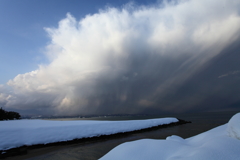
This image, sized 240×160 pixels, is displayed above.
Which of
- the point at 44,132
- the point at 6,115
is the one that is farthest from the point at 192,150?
the point at 6,115

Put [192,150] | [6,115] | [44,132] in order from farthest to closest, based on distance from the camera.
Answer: [6,115], [44,132], [192,150]

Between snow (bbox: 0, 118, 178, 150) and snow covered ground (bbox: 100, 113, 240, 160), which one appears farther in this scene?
snow (bbox: 0, 118, 178, 150)

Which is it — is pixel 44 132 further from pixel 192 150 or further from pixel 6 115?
pixel 6 115

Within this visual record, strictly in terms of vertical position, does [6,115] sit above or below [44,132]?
below

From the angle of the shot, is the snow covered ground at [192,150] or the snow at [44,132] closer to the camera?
the snow covered ground at [192,150]

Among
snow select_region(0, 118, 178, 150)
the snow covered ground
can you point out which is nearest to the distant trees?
snow select_region(0, 118, 178, 150)

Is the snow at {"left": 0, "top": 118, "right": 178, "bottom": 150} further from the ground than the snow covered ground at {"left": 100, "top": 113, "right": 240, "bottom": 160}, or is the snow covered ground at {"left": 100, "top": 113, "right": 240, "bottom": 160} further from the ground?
the snow covered ground at {"left": 100, "top": 113, "right": 240, "bottom": 160}

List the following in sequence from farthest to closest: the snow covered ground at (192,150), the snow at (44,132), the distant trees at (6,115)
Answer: the distant trees at (6,115) < the snow at (44,132) < the snow covered ground at (192,150)

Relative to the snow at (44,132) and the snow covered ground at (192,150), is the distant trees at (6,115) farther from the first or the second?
Result: the snow covered ground at (192,150)

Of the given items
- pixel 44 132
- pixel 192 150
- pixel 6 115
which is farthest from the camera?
pixel 6 115

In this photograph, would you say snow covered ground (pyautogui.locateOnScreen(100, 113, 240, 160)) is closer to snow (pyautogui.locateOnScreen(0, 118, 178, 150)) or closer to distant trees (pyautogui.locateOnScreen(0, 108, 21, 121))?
snow (pyautogui.locateOnScreen(0, 118, 178, 150))

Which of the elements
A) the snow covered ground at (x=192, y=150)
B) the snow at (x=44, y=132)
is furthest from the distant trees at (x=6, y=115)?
the snow covered ground at (x=192, y=150)

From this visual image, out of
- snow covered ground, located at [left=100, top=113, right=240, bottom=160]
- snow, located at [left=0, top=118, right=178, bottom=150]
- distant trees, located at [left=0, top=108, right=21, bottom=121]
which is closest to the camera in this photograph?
snow covered ground, located at [left=100, top=113, right=240, bottom=160]

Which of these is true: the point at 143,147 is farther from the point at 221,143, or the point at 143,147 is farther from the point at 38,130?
the point at 38,130
